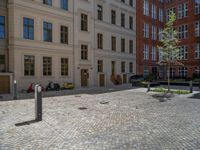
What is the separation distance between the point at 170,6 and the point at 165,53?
89.3 ft

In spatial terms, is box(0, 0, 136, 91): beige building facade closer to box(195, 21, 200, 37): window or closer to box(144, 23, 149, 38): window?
box(144, 23, 149, 38): window

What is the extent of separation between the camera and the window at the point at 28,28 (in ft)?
73.9

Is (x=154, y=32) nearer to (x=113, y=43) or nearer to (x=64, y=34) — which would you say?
(x=113, y=43)

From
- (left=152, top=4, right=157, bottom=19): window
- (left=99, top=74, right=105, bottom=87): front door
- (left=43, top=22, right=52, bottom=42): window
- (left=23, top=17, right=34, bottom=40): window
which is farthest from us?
(left=152, top=4, right=157, bottom=19): window

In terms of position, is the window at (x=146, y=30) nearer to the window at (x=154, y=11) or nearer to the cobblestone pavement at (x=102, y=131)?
the window at (x=154, y=11)

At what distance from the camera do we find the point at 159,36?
44469 millimetres

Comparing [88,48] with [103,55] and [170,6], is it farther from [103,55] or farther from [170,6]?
[170,6]

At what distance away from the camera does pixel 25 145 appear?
610cm

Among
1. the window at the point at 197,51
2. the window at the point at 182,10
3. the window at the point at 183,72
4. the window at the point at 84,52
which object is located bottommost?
the window at the point at 183,72

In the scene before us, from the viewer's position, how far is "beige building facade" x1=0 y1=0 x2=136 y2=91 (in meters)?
21.7

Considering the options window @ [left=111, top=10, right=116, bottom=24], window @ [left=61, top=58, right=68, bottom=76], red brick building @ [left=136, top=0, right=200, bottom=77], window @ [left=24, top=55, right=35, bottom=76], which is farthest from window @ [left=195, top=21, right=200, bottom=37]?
window @ [left=24, top=55, right=35, bottom=76]

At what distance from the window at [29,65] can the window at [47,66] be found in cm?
143

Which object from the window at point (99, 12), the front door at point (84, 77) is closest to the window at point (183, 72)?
the window at point (99, 12)

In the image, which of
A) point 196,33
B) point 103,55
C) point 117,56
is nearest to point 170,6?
→ point 196,33
